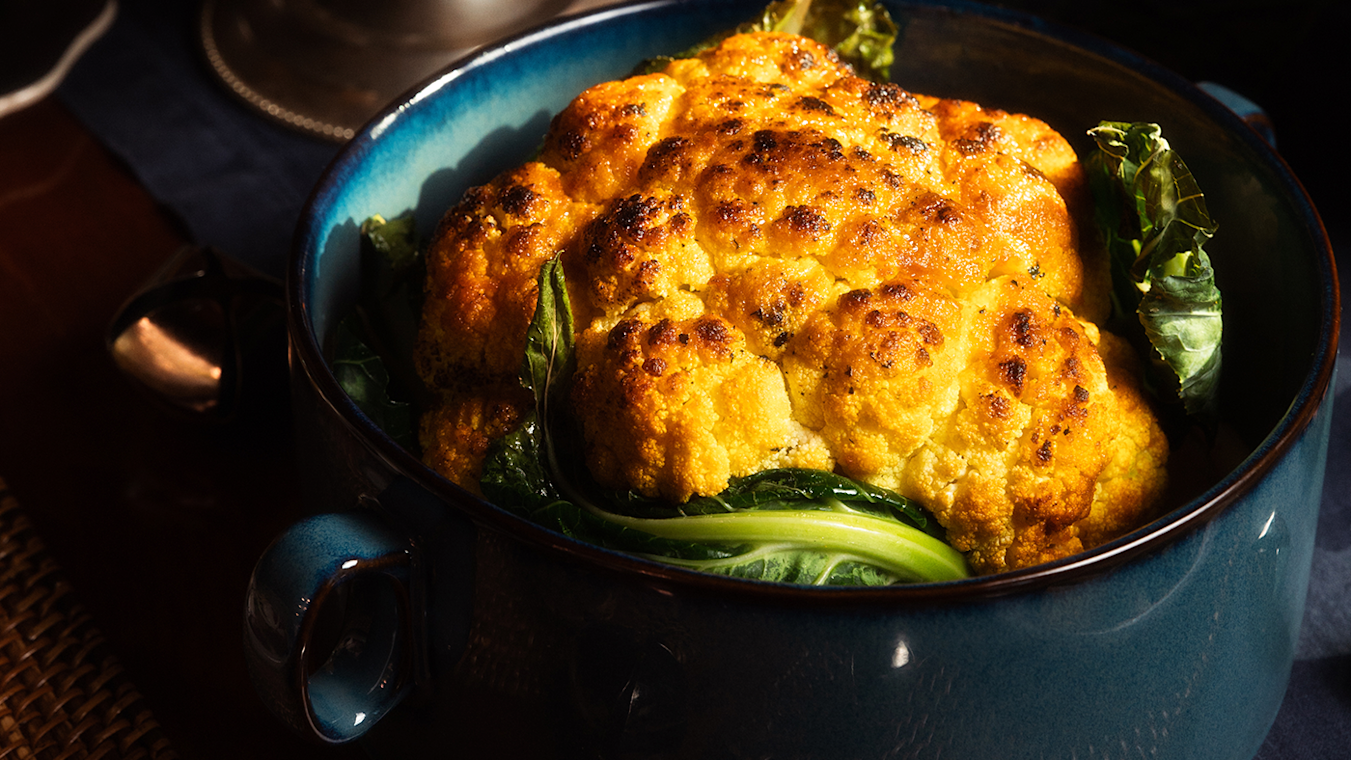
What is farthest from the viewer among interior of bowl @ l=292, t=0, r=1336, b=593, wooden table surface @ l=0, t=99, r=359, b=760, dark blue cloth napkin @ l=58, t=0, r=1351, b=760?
dark blue cloth napkin @ l=58, t=0, r=1351, b=760

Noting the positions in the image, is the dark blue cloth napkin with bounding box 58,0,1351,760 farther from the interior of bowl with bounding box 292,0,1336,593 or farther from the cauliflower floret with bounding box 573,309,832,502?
the cauliflower floret with bounding box 573,309,832,502

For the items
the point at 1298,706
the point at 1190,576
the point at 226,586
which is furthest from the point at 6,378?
the point at 1298,706

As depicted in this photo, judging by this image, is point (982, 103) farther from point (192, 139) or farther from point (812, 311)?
point (192, 139)

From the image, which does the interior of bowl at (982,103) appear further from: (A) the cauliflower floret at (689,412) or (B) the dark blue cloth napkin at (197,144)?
(B) the dark blue cloth napkin at (197,144)

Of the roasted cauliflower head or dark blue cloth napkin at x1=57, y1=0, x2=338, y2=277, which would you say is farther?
dark blue cloth napkin at x1=57, y1=0, x2=338, y2=277

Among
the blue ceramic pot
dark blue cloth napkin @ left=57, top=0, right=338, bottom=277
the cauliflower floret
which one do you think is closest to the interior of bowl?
the blue ceramic pot

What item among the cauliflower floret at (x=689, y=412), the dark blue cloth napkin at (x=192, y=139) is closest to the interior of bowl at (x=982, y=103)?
the cauliflower floret at (x=689, y=412)

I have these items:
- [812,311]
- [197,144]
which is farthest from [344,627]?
[197,144]
